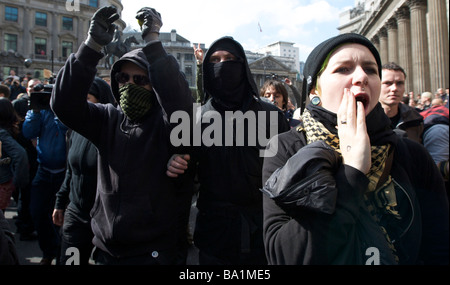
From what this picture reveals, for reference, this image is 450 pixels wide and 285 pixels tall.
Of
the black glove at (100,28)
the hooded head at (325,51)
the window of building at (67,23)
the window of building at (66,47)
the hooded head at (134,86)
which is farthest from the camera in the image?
the window of building at (66,47)

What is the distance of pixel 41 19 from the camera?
46.0 metres

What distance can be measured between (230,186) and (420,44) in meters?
27.5

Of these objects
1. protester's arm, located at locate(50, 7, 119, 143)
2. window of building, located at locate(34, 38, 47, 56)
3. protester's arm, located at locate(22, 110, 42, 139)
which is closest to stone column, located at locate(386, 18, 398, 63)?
protester's arm, located at locate(22, 110, 42, 139)

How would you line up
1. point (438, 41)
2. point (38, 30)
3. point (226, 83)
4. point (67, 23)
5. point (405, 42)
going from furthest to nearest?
point (67, 23) < point (38, 30) < point (405, 42) < point (438, 41) < point (226, 83)

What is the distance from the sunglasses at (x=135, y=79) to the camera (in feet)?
7.31

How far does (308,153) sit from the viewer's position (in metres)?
1.13

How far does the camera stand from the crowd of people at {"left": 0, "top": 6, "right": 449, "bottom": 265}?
3.81ft

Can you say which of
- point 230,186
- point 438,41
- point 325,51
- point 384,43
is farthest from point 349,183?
point 384,43

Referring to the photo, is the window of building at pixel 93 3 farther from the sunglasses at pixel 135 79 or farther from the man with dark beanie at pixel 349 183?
the man with dark beanie at pixel 349 183

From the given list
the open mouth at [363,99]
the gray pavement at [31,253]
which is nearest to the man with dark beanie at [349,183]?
the open mouth at [363,99]

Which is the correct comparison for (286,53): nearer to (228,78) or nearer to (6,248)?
(228,78)

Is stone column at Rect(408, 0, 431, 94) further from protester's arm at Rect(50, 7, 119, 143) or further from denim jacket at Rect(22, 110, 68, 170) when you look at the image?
protester's arm at Rect(50, 7, 119, 143)
